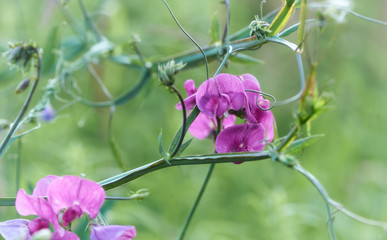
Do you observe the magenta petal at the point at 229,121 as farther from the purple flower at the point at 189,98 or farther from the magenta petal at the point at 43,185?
the magenta petal at the point at 43,185

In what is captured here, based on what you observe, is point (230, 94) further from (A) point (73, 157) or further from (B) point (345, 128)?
(B) point (345, 128)

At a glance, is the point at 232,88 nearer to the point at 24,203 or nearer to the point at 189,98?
the point at 189,98

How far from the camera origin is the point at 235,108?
347 mm

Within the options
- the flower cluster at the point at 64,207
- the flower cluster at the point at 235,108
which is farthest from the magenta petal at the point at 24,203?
the flower cluster at the point at 235,108

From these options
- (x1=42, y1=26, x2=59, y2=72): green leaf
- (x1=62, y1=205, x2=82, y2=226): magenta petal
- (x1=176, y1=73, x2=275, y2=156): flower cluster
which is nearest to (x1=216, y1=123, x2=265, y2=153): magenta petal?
(x1=176, y1=73, x2=275, y2=156): flower cluster

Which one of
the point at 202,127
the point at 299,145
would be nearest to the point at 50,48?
the point at 202,127

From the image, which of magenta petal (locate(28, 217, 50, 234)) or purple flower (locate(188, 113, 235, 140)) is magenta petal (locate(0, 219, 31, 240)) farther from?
purple flower (locate(188, 113, 235, 140))

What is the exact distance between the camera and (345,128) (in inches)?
44.6

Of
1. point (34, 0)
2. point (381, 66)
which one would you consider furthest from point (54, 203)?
point (381, 66)

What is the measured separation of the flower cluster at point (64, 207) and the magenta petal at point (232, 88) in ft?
0.37

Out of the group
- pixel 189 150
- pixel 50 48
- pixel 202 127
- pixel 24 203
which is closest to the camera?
pixel 24 203

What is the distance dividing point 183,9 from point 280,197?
530 mm

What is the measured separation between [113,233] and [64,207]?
0.04 metres

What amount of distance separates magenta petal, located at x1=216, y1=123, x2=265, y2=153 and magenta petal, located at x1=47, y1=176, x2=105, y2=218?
0.09 metres
